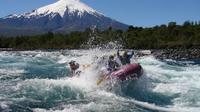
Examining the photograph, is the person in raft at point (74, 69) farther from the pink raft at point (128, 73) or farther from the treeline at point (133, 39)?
the treeline at point (133, 39)

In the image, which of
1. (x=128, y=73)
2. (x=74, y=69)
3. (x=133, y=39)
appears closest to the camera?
(x=128, y=73)

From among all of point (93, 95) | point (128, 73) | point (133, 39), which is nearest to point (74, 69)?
point (128, 73)

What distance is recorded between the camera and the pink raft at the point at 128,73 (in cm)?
2442

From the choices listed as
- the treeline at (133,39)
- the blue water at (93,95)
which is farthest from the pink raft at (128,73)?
the treeline at (133,39)

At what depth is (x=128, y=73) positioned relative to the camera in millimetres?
24625

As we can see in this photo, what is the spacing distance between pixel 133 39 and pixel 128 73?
7740 cm

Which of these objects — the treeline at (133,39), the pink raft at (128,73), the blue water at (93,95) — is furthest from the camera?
the treeline at (133,39)

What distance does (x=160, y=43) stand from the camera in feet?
327

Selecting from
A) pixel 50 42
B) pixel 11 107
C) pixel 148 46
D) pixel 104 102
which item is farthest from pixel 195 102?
pixel 50 42

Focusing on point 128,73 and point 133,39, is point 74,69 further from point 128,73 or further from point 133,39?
point 133,39

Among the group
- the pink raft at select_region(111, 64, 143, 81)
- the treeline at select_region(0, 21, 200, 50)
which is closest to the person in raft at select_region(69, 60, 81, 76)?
the pink raft at select_region(111, 64, 143, 81)

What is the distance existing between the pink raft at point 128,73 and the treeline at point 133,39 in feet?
221

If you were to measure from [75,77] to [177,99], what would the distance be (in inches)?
269

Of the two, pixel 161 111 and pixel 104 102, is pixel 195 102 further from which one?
pixel 104 102
